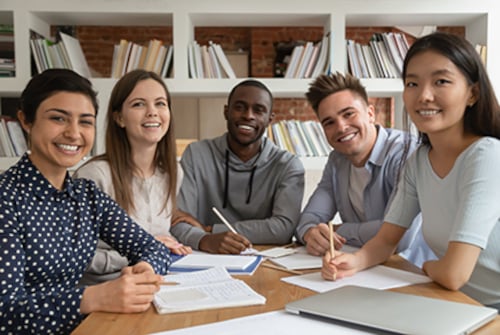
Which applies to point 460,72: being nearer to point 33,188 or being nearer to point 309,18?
point 33,188

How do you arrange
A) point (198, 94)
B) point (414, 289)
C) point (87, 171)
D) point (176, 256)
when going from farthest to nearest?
point (198, 94) < point (87, 171) < point (176, 256) < point (414, 289)

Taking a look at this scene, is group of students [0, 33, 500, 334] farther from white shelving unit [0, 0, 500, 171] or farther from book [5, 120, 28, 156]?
book [5, 120, 28, 156]

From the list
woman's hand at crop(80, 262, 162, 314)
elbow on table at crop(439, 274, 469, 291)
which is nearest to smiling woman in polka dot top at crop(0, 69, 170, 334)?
woman's hand at crop(80, 262, 162, 314)

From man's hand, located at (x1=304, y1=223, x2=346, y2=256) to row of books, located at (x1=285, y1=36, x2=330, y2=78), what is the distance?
155 centimetres

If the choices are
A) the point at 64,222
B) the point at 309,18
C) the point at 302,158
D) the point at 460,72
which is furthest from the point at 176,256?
the point at 309,18

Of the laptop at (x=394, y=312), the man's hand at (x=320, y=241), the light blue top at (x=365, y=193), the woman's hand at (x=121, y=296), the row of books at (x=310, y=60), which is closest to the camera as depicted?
the laptop at (x=394, y=312)

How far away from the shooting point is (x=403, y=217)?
4.57 feet

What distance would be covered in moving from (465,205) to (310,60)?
6.37 ft

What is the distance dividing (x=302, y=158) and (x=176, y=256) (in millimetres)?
1558

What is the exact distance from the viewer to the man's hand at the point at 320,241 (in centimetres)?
149

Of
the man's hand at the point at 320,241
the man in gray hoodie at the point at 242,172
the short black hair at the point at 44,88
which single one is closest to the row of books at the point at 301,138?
the man in gray hoodie at the point at 242,172

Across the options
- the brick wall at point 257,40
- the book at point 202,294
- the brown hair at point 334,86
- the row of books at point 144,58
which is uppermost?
the brick wall at point 257,40

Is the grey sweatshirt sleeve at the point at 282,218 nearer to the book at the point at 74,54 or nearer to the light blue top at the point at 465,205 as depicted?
the light blue top at the point at 465,205

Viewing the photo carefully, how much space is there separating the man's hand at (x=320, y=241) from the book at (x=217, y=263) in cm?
18
